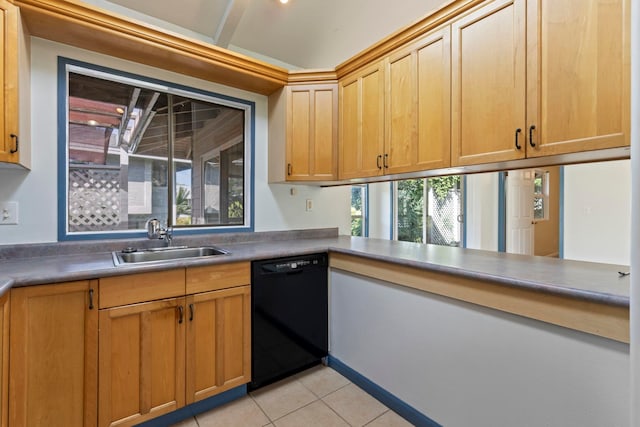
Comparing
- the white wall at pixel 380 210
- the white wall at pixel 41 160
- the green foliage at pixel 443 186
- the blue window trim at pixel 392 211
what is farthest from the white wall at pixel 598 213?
the white wall at pixel 41 160

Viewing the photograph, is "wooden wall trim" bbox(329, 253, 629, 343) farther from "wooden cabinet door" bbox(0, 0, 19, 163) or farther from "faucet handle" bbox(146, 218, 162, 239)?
"wooden cabinet door" bbox(0, 0, 19, 163)

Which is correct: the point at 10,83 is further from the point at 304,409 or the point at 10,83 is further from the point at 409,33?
the point at 304,409

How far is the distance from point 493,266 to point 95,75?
2.67 metres

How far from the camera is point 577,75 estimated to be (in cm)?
123

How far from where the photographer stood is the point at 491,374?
4.25 feet

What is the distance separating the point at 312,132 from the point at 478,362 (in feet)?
6.31

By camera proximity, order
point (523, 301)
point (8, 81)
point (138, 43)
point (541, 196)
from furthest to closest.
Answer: point (541, 196) < point (138, 43) < point (8, 81) < point (523, 301)

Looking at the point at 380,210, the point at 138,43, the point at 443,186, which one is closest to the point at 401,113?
the point at 138,43

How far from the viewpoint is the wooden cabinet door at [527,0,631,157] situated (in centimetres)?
113

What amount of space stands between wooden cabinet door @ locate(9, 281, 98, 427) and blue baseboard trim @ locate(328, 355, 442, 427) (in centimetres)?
143

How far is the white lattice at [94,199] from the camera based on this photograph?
6.33ft

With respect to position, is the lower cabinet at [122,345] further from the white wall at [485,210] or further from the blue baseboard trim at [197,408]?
the white wall at [485,210]

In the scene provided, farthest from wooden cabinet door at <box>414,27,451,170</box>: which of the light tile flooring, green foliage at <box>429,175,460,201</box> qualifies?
green foliage at <box>429,175,460,201</box>

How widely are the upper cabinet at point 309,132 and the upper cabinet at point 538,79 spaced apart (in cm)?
103
